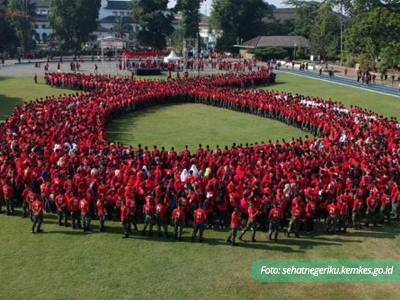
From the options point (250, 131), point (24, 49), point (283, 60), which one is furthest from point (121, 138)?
point (24, 49)

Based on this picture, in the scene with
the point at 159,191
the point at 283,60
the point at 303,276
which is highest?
the point at 283,60

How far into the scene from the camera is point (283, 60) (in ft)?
217

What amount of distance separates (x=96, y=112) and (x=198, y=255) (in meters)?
12.6

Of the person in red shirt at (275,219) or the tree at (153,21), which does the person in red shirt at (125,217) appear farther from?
the tree at (153,21)

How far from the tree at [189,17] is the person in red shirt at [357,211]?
230 ft

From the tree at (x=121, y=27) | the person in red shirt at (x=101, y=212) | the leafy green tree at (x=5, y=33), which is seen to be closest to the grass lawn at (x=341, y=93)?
the person in red shirt at (x=101, y=212)

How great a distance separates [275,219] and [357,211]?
2.46 m

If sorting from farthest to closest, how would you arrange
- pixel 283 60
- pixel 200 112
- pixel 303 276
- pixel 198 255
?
pixel 283 60
pixel 200 112
pixel 198 255
pixel 303 276

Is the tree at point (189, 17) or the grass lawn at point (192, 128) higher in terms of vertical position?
the tree at point (189, 17)

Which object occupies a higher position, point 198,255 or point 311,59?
point 311,59

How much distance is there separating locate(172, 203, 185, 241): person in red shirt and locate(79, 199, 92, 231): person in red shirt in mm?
2236

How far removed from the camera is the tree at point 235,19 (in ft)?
252

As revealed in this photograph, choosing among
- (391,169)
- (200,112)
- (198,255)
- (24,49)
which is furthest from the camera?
(24,49)

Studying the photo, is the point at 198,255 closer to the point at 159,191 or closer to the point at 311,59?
the point at 159,191
